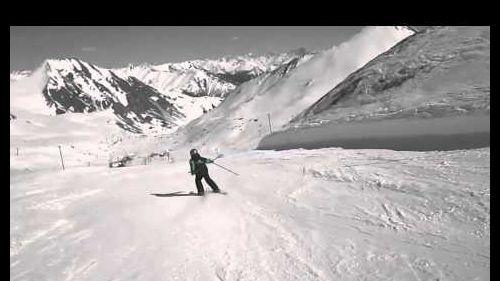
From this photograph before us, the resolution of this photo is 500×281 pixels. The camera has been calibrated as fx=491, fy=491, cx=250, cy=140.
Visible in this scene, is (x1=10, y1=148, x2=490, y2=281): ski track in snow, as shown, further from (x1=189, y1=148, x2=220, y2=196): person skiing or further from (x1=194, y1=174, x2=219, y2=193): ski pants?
(x1=189, y1=148, x2=220, y2=196): person skiing

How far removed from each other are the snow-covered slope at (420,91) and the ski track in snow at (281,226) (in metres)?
4.18

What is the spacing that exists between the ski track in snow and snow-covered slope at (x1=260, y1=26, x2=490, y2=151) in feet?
13.7

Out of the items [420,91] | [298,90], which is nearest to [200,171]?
[420,91]

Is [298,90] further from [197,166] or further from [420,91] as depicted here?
[197,166]

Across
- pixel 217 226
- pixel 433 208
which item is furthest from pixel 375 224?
pixel 217 226

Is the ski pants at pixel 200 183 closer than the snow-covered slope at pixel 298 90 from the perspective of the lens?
Yes

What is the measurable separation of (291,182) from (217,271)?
6786 millimetres

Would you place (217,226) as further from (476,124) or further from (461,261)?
(476,124)

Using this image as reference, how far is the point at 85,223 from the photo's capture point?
11.2m

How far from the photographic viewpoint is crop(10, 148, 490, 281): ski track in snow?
746 centimetres

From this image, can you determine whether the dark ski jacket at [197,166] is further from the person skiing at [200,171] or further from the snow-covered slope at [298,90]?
the snow-covered slope at [298,90]

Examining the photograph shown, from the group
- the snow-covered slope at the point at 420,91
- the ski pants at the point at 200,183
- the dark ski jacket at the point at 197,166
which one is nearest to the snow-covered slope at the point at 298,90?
the snow-covered slope at the point at 420,91

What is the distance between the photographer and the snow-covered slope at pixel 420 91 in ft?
61.1
